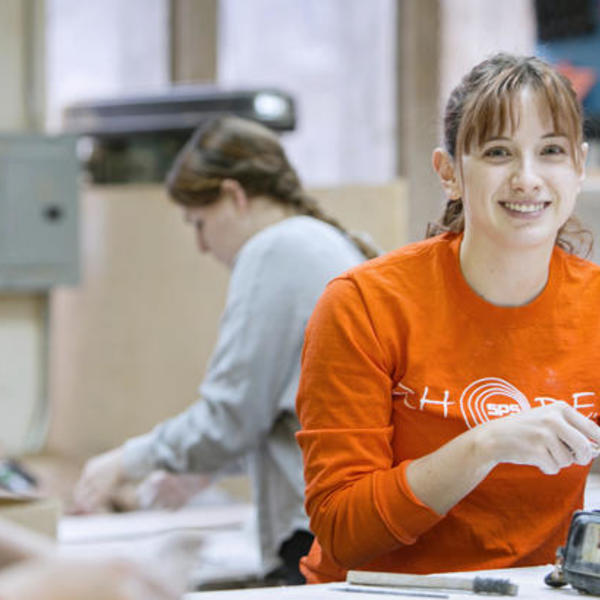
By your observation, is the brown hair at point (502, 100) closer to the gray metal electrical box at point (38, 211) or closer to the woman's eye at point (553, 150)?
the woman's eye at point (553, 150)

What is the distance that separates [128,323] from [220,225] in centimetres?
105

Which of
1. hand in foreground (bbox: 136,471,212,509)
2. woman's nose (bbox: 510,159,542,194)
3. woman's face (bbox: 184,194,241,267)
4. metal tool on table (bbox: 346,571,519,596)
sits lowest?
hand in foreground (bbox: 136,471,212,509)

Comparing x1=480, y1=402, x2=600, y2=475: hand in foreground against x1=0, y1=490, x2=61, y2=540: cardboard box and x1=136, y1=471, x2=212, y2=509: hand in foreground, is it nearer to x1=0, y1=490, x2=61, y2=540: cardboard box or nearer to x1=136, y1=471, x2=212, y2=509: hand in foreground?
x1=0, y1=490, x2=61, y2=540: cardboard box

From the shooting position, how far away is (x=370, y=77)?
3744mm

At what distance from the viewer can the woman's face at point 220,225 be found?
2.00 meters

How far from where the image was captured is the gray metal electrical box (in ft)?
10.1

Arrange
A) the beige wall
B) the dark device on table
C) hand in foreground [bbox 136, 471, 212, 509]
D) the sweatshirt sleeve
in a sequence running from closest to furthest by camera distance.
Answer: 1. the dark device on table
2. the sweatshirt sleeve
3. hand in foreground [bbox 136, 471, 212, 509]
4. the beige wall

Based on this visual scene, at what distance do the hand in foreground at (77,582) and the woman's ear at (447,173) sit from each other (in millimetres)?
918

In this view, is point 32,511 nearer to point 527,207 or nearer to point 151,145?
point 527,207

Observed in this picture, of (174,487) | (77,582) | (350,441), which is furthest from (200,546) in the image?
(174,487)

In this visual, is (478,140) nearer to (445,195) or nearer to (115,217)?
(445,195)

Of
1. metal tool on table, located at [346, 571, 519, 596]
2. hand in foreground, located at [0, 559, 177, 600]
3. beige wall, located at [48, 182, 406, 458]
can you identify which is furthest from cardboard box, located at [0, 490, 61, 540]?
hand in foreground, located at [0, 559, 177, 600]

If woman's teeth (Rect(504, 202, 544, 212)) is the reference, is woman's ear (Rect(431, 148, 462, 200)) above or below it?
above

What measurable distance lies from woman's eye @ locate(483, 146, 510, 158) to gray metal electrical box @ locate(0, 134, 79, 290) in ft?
6.51
